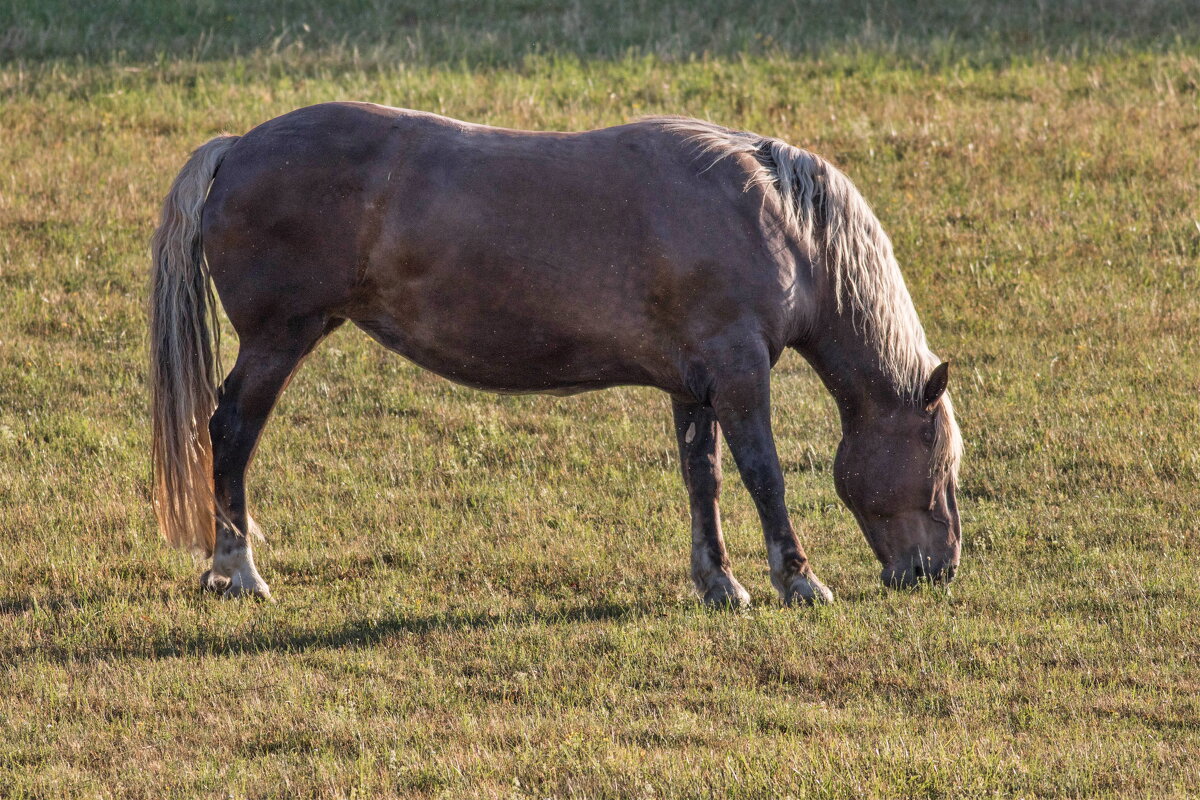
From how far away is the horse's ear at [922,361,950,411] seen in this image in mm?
6535

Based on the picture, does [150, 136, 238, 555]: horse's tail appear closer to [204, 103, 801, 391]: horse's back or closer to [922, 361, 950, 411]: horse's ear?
[204, 103, 801, 391]: horse's back

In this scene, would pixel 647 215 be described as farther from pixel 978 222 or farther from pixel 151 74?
pixel 151 74

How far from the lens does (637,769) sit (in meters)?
4.71

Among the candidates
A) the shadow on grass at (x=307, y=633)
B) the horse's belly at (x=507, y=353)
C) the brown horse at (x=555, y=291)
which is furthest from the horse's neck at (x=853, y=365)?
the shadow on grass at (x=307, y=633)

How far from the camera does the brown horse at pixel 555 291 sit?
21.4 feet

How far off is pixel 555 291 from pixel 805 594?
6.36 feet

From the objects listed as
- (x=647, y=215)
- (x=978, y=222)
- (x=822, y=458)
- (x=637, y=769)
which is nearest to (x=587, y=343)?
(x=647, y=215)

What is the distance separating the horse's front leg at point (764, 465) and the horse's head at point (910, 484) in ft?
1.44

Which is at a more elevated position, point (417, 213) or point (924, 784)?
point (417, 213)

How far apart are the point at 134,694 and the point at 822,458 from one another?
17.1ft

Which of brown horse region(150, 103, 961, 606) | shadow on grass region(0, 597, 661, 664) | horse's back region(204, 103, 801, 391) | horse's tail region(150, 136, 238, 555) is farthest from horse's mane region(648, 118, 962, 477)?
horse's tail region(150, 136, 238, 555)

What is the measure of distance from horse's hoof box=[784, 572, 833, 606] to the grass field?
15 centimetres

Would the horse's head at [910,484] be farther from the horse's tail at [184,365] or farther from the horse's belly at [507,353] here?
the horse's tail at [184,365]

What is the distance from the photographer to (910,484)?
6676mm
